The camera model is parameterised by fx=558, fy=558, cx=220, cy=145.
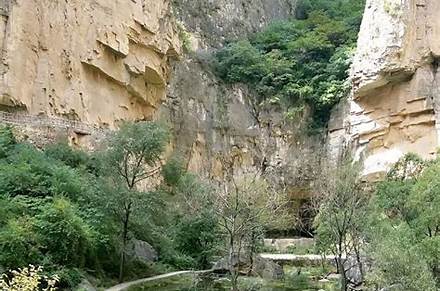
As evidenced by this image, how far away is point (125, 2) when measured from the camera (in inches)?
1141

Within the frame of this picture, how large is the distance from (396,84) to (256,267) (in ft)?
55.5

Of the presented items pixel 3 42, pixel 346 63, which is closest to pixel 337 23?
pixel 346 63

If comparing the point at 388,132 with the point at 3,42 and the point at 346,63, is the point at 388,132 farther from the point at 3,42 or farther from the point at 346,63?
the point at 3,42

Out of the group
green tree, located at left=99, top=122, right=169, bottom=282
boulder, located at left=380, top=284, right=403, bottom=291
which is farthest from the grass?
boulder, located at left=380, top=284, right=403, bottom=291

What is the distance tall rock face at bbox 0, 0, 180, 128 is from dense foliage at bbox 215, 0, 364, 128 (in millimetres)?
8031

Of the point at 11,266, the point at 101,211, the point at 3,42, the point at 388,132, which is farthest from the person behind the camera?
the point at 388,132

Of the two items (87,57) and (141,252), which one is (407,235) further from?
(87,57)

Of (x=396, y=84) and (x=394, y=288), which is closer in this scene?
(x=394, y=288)

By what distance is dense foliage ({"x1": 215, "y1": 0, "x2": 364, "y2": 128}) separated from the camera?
38812 millimetres

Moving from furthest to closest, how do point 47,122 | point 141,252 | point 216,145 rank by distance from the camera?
point 216,145 → point 47,122 → point 141,252

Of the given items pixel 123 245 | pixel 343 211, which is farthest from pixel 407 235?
pixel 123 245

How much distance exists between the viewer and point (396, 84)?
108 ft

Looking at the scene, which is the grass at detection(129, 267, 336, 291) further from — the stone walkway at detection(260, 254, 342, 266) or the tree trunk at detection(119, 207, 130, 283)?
the stone walkway at detection(260, 254, 342, 266)

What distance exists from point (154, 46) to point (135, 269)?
1468 centimetres
